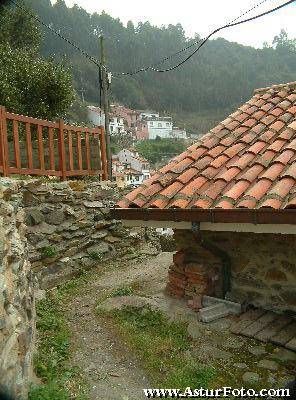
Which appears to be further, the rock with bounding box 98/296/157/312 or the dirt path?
the rock with bounding box 98/296/157/312

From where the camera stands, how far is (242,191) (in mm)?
3740

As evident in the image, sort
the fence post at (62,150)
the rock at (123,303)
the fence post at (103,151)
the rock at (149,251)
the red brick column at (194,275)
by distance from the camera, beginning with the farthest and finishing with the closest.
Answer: the rock at (149,251) < the fence post at (103,151) < the fence post at (62,150) < the rock at (123,303) < the red brick column at (194,275)

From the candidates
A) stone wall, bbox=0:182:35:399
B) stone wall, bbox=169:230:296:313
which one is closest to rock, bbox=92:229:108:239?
stone wall, bbox=169:230:296:313

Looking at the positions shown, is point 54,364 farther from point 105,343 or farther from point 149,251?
point 149,251

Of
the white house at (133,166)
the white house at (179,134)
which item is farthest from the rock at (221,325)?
the white house at (179,134)

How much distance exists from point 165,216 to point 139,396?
5.70 feet

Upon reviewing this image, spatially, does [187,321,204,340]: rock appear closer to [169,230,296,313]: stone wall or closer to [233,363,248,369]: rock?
[169,230,296,313]: stone wall

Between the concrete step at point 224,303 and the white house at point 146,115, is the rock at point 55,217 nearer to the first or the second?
the concrete step at point 224,303

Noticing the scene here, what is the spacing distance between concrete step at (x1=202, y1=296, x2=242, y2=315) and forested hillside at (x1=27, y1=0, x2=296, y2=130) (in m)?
70.0

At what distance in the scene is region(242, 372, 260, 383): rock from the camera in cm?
319

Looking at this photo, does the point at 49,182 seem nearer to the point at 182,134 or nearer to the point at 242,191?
the point at 242,191

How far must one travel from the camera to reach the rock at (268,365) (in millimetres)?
3336

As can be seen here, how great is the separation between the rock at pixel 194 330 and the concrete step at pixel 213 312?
0.36 feet

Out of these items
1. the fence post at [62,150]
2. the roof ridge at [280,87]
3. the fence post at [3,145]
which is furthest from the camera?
the fence post at [62,150]
